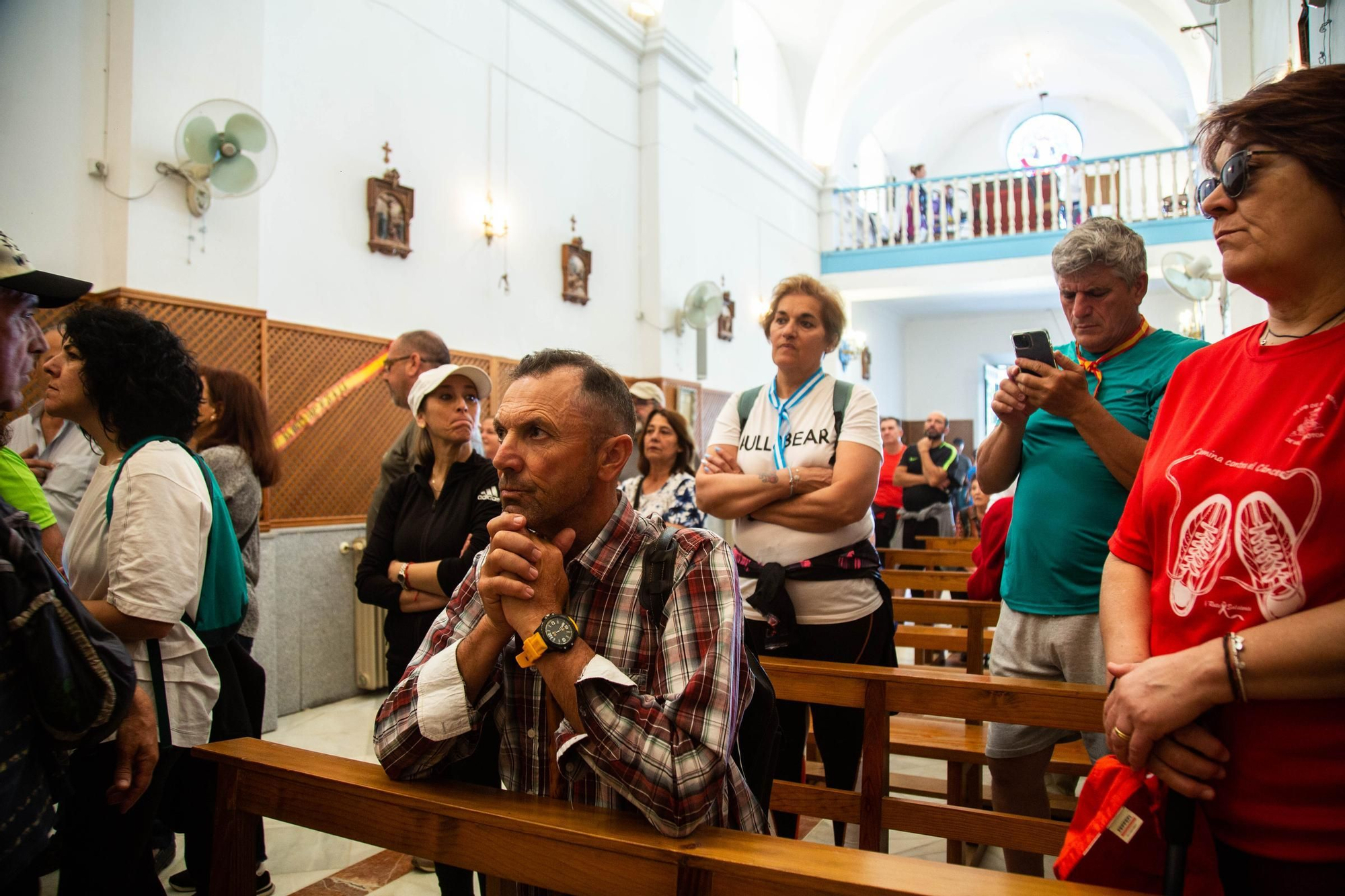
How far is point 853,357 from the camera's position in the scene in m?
13.2

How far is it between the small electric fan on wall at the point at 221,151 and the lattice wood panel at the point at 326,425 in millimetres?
783

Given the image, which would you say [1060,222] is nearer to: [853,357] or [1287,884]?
[853,357]

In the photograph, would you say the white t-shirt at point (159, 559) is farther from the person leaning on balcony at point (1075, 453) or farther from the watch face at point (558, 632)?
the person leaning on balcony at point (1075, 453)

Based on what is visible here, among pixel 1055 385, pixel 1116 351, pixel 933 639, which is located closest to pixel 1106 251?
pixel 1116 351

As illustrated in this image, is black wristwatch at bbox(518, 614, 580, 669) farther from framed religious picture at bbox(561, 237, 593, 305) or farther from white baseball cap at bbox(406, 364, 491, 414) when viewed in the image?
framed religious picture at bbox(561, 237, 593, 305)

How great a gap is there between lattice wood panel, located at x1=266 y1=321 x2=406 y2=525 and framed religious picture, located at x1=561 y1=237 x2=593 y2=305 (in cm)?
217

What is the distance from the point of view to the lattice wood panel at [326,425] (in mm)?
4652

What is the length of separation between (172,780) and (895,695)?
73.4 inches

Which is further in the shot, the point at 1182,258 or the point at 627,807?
the point at 1182,258

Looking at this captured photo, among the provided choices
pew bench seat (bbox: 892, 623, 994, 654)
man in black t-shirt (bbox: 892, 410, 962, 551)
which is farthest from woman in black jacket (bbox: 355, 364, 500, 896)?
man in black t-shirt (bbox: 892, 410, 962, 551)

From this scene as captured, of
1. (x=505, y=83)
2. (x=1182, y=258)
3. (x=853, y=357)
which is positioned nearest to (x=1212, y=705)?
(x=505, y=83)

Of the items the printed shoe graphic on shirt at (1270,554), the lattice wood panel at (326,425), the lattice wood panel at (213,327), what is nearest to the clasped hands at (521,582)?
the printed shoe graphic on shirt at (1270,554)

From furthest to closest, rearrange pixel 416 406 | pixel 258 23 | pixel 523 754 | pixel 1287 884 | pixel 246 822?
1. pixel 258 23
2. pixel 416 406
3. pixel 246 822
4. pixel 523 754
5. pixel 1287 884

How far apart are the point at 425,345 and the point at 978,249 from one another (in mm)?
10272
